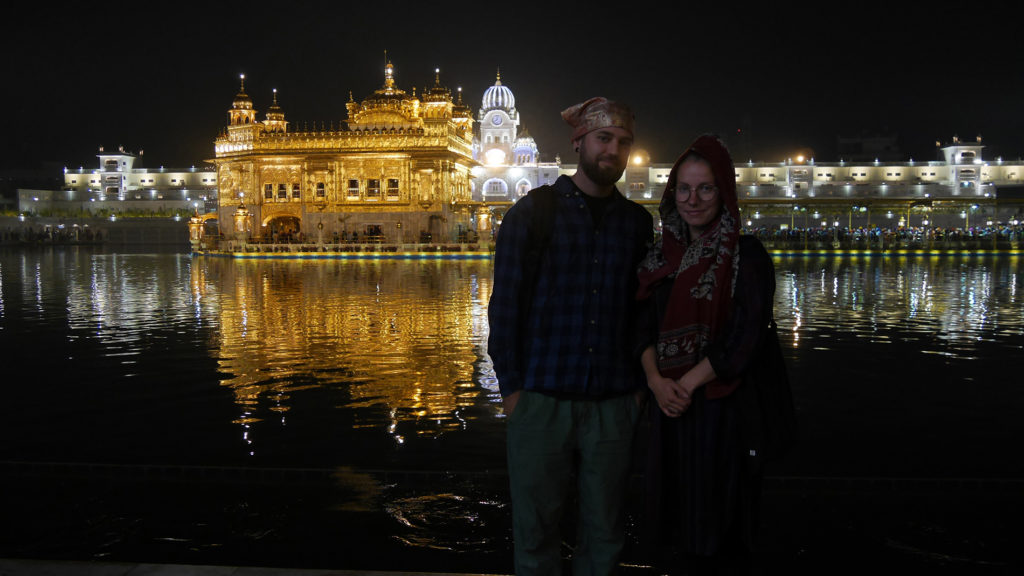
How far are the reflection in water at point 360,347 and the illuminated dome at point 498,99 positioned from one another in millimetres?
75092

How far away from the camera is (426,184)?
5591 cm

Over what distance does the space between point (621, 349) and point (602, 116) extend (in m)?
1.03

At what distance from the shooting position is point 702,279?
326 centimetres

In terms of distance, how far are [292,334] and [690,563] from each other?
1161cm

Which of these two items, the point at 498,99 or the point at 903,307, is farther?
the point at 498,99

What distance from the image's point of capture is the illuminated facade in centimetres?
5575

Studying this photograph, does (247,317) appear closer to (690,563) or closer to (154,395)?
(154,395)

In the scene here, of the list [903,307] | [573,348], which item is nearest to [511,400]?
[573,348]

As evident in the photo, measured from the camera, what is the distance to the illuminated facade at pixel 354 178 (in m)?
55.8

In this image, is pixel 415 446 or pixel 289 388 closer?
pixel 415 446

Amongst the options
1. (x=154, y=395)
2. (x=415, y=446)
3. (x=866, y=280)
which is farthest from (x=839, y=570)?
(x=866, y=280)

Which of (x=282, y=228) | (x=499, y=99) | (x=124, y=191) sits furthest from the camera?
(x=124, y=191)

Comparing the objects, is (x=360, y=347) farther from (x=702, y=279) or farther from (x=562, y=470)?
(x=702, y=279)

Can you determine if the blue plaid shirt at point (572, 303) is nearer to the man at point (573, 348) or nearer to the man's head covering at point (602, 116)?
the man at point (573, 348)
